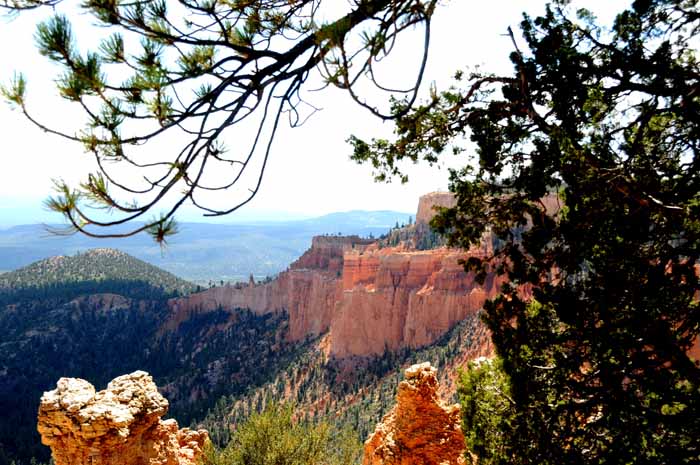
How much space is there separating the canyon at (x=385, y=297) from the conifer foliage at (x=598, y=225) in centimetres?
2841

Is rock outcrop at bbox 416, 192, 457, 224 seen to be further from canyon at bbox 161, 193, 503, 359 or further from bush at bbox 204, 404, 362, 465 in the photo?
bush at bbox 204, 404, 362, 465

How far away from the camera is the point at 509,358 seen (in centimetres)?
619

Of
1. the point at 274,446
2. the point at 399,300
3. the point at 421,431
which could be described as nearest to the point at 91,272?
the point at 399,300

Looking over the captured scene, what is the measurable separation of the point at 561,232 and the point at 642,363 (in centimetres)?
147

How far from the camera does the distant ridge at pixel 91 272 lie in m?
81.3

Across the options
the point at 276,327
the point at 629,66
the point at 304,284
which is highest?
the point at 629,66

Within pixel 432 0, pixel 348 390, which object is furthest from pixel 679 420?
pixel 348 390

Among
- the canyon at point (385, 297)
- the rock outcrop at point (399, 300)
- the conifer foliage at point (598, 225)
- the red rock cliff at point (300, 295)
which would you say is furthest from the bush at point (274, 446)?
the red rock cliff at point (300, 295)

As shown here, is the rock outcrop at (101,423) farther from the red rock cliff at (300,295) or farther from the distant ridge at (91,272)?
the distant ridge at (91,272)

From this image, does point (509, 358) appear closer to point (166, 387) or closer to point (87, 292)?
point (166, 387)

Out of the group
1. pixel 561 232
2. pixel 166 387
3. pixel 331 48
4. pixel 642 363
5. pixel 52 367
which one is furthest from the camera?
pixel 52 367

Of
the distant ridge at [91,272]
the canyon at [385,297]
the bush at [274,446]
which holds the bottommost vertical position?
the distant ridge at [91,272]

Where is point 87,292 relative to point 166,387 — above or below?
above

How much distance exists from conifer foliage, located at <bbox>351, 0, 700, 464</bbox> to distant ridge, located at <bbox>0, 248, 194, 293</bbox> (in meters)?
85.8
